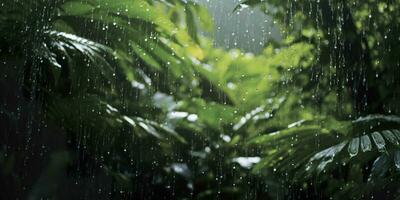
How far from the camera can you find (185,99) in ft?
8.72

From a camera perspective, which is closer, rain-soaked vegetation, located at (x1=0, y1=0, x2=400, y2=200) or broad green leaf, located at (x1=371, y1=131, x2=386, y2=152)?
broad green leaf, located at (x1=371, y1=131, x2=386, y2=152)

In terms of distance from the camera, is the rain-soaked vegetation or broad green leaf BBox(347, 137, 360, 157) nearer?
broad green leaf BBox(347, 137, 360, 157)

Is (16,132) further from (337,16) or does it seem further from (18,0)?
(337,16)

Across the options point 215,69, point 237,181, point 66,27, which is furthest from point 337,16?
point 66,27

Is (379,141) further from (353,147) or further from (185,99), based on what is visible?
(185,99)

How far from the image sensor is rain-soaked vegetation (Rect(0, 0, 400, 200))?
202cm

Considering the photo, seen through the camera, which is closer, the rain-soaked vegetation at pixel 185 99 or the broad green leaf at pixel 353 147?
the broad green leaf at pixel 353 147

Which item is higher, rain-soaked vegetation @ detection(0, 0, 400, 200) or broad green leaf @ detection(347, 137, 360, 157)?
rain-soaked vegetation @ detection(0, 0, 400, 200)

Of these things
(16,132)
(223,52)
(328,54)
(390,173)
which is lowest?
(390,173)

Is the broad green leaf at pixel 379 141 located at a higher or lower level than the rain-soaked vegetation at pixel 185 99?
lower

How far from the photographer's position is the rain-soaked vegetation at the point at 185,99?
6.61ft

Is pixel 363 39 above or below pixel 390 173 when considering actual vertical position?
above

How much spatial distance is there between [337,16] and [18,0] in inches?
54.1

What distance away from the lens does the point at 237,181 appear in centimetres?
260
